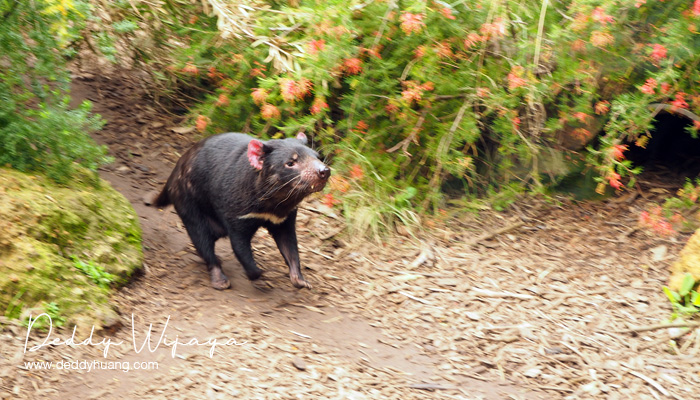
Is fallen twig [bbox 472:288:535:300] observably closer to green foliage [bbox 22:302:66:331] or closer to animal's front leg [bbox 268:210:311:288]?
animal's front leg [bbox 268:210:311:288]

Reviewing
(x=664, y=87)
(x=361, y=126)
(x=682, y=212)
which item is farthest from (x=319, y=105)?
(x=682, y=212)

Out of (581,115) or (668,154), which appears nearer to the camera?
(581,115)

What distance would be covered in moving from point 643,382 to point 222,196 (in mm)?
2900

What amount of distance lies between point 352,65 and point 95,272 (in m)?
2.41

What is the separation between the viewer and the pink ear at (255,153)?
401 cm

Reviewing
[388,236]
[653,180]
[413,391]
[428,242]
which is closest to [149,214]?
[388,236]

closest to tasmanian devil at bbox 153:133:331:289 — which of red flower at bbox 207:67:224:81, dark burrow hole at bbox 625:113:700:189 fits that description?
red flower at bbox 207:67:224:81

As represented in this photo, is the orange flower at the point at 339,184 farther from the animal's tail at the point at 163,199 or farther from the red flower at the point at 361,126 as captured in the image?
the animal's tail at the point at 163,199

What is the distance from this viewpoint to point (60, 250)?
365cm

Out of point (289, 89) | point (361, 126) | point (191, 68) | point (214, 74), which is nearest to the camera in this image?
point (289, 89)

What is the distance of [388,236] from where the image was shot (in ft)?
17.5

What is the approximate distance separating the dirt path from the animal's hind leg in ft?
0.33
